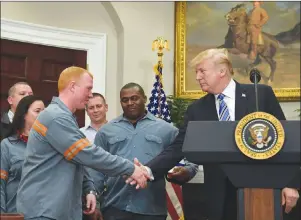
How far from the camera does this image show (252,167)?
227 centimetres

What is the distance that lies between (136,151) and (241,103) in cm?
84

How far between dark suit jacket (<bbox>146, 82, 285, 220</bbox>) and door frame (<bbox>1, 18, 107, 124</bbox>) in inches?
125

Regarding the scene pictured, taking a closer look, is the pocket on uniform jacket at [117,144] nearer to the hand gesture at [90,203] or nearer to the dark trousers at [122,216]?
the dark trousers at [122,216]

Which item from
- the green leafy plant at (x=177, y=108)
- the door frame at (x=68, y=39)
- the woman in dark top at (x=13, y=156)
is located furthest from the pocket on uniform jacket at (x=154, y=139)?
the door frame at (x=68, y=39)

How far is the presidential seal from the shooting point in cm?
220

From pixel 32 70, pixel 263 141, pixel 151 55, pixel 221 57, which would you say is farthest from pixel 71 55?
pixel 263 141

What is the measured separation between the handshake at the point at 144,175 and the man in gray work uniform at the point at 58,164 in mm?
139

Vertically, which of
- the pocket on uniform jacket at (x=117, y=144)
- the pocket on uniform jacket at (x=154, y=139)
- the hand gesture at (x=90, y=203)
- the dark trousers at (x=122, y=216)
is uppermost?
the pocket on uniform jacket at (x=154, y=139)

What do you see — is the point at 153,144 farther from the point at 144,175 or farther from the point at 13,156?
the point at 13,156

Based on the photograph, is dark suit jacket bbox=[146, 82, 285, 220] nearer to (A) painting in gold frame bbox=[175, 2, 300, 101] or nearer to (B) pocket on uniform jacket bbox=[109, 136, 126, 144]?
(B) pocket on uniform jacket bbox=[109, 136, 126, 144]

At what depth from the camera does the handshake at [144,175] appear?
9.48 feet

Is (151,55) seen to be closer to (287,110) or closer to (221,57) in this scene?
(287,110)

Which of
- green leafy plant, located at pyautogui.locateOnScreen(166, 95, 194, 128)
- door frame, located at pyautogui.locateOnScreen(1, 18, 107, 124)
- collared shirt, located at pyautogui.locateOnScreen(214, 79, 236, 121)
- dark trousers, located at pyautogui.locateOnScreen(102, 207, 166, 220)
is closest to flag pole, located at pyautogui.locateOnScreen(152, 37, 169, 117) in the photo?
green leafy plant, located at pyautogui.locateOnScreen(166, 95, 194, 128)

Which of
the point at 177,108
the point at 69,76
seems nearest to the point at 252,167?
the point at 69,76
